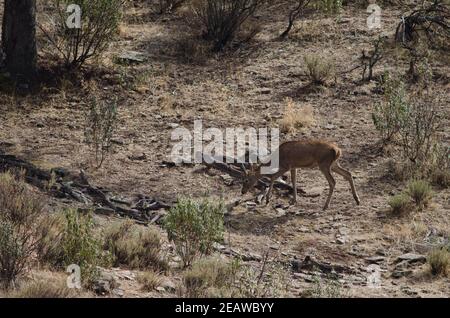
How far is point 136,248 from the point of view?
10.9 metres

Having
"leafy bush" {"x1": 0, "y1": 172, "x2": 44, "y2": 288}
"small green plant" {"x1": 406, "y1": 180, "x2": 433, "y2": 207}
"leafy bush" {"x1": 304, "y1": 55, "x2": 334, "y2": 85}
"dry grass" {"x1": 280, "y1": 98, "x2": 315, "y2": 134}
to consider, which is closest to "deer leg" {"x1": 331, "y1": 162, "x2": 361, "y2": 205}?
"small green plant" {"x1": 406, "y1": 180, "x2": 433, "y2": 207}

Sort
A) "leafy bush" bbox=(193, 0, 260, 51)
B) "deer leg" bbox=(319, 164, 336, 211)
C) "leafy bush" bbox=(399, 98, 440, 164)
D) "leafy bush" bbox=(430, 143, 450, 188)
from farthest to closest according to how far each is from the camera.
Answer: "leafy bush" bbox=(193, 0, 260, 51) < "leafy bush" bbox=(399, 98, 440, 164) < "leafy bush" bbox=(430, 143, 450, 188) < "deer leg" bbox=(319, 164, 336, 211)

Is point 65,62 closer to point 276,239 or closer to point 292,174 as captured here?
point 292,174

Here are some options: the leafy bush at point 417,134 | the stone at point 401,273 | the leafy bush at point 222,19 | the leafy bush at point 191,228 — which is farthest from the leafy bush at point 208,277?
the leafy bush at point 222,19

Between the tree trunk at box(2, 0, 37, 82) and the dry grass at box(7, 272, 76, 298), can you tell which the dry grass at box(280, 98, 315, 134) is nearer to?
the tree trunk at box(2, 0, 37, 82)

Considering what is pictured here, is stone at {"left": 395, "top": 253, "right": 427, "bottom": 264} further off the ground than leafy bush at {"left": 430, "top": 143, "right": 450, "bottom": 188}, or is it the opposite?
leafy bush at {"left": 430, "top": 143, "right": 450, "bottom": 188}

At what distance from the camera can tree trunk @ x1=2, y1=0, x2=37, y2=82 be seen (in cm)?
1750

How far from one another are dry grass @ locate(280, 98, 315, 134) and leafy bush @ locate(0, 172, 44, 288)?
17.9 ft

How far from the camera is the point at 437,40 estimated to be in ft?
66.1

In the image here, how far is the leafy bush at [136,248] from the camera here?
35.1 ft

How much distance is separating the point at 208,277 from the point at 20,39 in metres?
9.20

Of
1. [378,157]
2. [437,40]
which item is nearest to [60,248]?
[378,157]

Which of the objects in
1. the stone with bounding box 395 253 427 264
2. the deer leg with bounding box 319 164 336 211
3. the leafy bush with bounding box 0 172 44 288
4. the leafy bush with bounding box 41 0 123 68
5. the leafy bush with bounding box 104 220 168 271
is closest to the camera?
the leafy bush with bounding box 0 172 44 288

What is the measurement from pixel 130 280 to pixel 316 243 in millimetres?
3228
